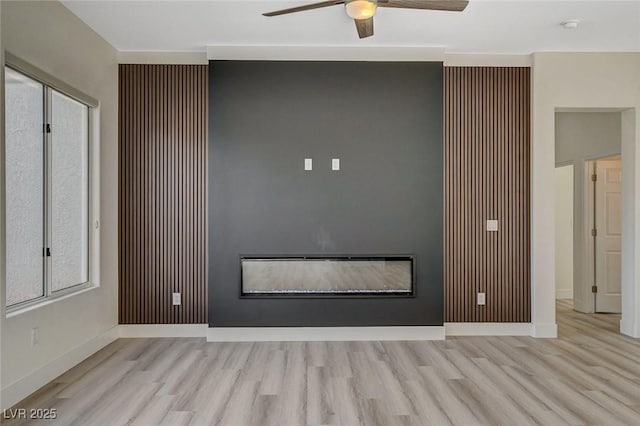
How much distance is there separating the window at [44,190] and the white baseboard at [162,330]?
0.77 m

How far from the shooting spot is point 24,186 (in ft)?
9.64

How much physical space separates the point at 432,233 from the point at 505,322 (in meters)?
1.24

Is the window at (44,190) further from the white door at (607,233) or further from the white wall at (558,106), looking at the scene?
the white door at (607,233)

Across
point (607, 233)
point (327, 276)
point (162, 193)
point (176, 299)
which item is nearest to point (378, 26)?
point (327, 276)

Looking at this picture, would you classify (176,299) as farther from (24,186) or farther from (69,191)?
(24,186)

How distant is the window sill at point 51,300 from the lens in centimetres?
278

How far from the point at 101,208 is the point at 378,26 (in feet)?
10.1

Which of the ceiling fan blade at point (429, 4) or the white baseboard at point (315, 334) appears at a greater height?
the ceiling fan blade at point (429, 4)

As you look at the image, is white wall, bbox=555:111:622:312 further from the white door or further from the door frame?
the white door

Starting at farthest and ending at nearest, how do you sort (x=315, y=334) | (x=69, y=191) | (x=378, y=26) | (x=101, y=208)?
(x=315, y=334) → (x=101, y=208) → (x=378, y=26) → (x=69, y=191)

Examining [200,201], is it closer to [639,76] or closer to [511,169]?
[511,169]

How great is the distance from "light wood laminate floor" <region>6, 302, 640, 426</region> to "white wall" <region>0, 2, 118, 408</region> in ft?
0.64

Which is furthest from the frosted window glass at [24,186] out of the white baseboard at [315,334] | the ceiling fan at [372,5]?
the ceiling fan at [372,5]

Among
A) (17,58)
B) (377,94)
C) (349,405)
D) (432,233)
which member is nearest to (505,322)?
(432,233)
